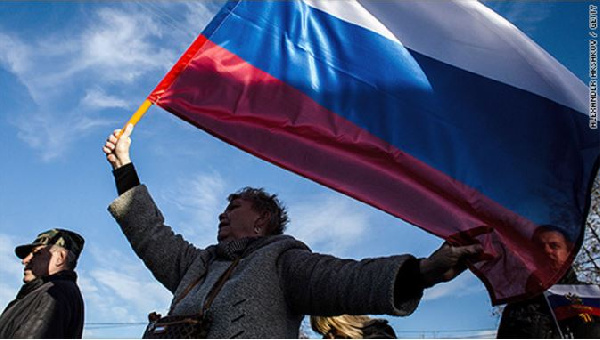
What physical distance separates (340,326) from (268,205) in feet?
4.21

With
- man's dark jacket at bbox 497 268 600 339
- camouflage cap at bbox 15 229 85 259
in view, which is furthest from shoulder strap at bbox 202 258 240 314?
camouflage cap at bbox 15 229 85 259

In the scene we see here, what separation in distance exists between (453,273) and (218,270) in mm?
1050

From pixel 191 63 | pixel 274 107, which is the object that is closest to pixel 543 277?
pixel 274 107

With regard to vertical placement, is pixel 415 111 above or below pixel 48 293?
above

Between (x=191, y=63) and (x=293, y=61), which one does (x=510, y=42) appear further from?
(x=191, y=63)

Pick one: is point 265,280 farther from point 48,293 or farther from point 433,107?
point 48,293

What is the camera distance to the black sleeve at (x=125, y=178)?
346cm

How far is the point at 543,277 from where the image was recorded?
8.92 ft

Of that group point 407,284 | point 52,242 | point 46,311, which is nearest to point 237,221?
point 407,284

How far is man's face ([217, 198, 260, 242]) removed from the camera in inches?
133

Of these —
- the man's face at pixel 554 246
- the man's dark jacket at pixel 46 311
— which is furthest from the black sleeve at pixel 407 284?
the man's dark jacket at pixel 46 311

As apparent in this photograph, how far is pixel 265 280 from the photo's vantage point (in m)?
2.85

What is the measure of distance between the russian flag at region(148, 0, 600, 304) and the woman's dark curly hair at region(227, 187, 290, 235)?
0.25 m

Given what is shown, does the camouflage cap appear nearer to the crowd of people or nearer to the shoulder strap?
the crowd of people
